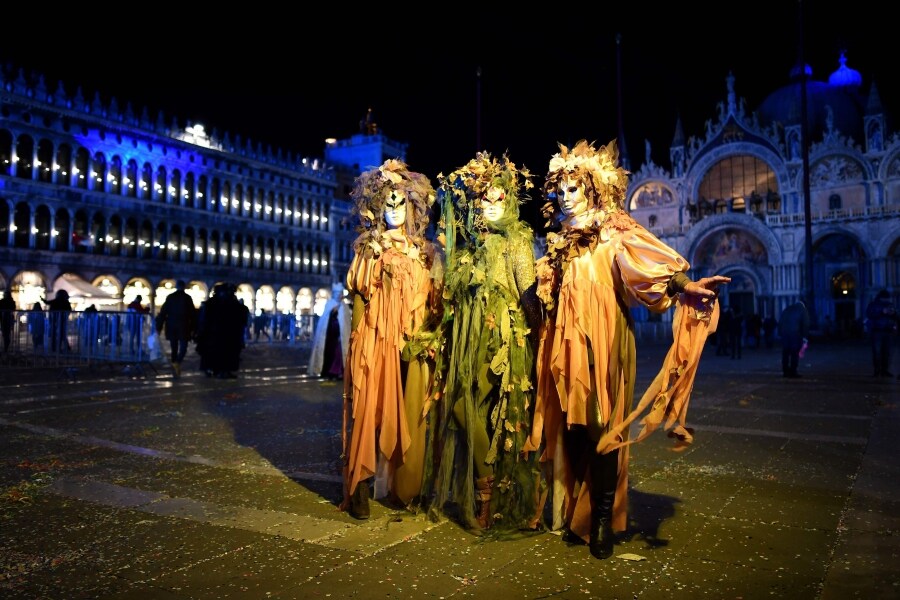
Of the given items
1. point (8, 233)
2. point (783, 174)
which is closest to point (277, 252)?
point (8, 233)

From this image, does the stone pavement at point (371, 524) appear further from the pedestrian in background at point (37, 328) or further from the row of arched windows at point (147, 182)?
the row of arched windows at point (147, 182)

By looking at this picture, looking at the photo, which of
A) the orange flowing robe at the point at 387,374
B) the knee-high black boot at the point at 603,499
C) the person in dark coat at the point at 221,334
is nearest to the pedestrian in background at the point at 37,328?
the person in dark coat at the point at 221,334

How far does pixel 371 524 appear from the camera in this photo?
345cm

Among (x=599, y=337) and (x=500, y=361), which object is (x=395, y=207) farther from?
(x=599, y=337)

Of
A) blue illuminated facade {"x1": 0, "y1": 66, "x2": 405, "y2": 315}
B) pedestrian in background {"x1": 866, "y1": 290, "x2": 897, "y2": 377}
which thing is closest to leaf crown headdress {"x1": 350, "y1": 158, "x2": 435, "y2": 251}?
pedestrian in background {"x1": 866, "y1": 290, "x2": 897, "y2": 377}

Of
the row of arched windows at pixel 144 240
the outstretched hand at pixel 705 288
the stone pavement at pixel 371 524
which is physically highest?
the row of arched windows at pixel 144 240

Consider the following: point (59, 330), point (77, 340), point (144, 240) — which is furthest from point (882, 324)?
point (144, 240)

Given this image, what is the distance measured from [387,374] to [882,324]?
441 inches

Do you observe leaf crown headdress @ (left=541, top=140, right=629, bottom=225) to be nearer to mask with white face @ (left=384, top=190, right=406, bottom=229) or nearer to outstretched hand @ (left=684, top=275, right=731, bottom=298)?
outstretched hand @ (left=684, top=275, right=731, bottom=298)

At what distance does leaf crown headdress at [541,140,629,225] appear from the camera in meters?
3.28

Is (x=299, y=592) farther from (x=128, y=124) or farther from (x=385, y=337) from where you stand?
(x=128, y=124)

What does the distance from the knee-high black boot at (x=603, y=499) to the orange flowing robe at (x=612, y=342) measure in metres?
0.08

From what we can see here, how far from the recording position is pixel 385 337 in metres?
3.71

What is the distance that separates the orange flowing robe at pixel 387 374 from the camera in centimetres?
363
